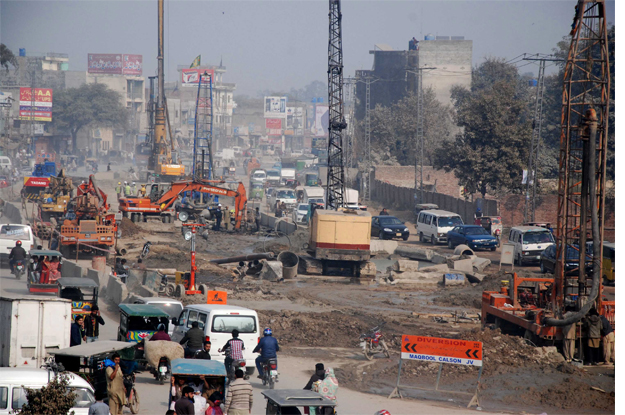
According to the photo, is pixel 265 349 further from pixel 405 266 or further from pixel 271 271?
pixel 405 266

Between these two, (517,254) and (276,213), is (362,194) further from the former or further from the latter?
(517,254)

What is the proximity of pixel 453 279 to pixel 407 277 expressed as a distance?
1956 millimetres

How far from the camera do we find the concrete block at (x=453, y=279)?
96.4ft

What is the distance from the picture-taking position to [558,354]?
1702 cm

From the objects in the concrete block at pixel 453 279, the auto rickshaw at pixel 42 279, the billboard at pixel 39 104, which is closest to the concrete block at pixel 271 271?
the concrete block at pixel 453 279

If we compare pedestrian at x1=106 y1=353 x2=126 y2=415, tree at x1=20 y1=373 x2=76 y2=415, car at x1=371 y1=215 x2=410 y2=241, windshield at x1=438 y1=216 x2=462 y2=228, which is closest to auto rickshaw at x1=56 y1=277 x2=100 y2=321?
pedestrian at x1=106 y1=353 x2=126 y2=415

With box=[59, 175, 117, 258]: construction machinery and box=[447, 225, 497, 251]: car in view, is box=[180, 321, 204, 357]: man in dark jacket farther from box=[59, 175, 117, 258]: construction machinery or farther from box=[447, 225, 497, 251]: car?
box=[447, 225, 497, 251]: car

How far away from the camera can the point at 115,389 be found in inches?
441

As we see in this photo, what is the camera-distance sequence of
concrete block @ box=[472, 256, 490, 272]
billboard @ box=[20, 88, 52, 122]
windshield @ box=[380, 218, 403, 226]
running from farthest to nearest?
billboard @ box=[20, 88, 52, 122] → windshield @ box=[380, 218, 403, 226] → concrete block @ box=[472, 256, 490, 272]

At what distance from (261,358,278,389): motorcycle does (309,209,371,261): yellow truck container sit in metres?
16.7

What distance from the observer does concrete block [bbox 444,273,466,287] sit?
29.4 metres

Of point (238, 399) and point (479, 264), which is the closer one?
point (238, 399)

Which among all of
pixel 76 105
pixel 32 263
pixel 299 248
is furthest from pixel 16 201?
pixel 76 105

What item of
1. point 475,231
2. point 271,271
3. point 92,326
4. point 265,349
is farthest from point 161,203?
point 265,349
